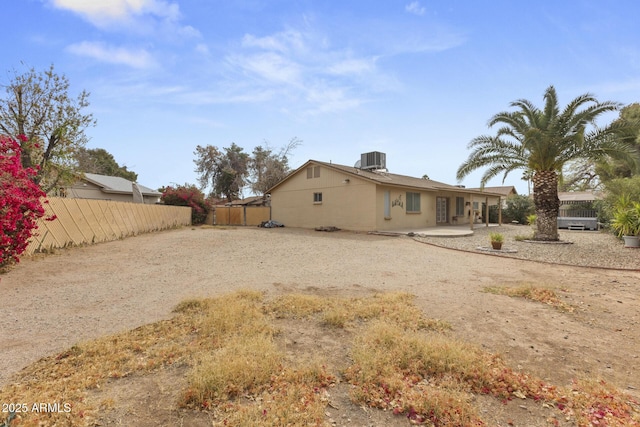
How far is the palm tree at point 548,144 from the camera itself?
487 inches

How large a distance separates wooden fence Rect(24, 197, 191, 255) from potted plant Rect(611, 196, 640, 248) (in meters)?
20.4

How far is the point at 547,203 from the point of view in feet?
44.9

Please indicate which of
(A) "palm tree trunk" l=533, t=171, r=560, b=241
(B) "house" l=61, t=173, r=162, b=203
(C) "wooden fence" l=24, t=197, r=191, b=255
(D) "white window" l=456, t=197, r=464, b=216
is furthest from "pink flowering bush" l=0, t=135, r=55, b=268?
(D) "white window" l=456, t=197, r=464, b=216

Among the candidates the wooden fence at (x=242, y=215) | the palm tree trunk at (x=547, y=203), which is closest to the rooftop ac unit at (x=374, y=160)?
the wooden fence at (x=242, y=215)

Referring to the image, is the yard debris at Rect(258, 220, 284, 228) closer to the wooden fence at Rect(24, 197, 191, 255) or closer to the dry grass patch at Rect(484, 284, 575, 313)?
the wooden fence at Rect(24, 197, 191, 255)

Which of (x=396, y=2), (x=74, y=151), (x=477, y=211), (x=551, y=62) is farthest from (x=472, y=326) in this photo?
(x=477, y=211)

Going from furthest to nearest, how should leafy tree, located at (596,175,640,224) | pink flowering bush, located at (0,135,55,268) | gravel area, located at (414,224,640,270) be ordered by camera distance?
leafy tree, located at (596,175,640,224), gravel area, located at (414,224,640,270), pink flowering bush, located at (0,135,55,268)

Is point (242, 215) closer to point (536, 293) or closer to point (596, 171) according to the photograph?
point (536, 293)

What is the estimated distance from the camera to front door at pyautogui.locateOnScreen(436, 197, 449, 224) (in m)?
23.1

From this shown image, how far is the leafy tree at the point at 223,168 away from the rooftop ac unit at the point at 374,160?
20343 millimetres

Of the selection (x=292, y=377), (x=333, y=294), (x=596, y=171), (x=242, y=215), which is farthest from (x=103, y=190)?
(x=596, y=171)

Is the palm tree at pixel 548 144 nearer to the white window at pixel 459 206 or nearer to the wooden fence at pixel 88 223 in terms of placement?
the white window at pixel 459 206

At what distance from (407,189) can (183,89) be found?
14068 millimetres

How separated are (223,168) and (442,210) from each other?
25819mm
